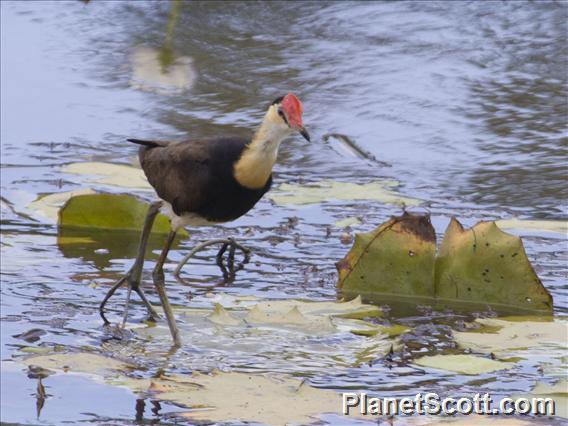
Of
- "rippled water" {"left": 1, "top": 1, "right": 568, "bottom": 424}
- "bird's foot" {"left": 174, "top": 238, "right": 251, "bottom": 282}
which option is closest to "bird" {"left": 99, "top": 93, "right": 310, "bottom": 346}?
"rippled water" {"left": 1, "top": 1, "right": 568, "bottom": 424}

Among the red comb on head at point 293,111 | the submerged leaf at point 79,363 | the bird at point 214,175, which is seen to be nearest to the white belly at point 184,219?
the bird at point 214,175

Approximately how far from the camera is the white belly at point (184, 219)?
5.72m

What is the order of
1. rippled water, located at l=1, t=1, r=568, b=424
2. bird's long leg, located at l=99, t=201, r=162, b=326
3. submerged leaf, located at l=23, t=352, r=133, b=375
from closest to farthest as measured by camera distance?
1. submerged leaf, located at l=23, t=352, r=133, b=375
2. bird's long leg, located at l=99, t=201, r=162, b=326
3. rippled water, located at l=1, t=1, r=568, b=424

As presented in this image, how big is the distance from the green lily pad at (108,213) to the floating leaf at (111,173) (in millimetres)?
419

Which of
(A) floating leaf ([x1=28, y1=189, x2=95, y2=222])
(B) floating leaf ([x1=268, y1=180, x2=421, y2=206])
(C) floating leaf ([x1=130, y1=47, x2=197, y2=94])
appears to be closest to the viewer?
(A) floating leaf ([x1=28, y1=189, x2=95, y2=222])

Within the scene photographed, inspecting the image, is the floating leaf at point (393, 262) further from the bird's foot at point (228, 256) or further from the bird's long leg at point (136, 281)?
the bird's long leg at point (136, 281)

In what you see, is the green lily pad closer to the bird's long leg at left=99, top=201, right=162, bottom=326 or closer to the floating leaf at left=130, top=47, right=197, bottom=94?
the bird's long leg at left=99, top=201, right=162, bottom=326

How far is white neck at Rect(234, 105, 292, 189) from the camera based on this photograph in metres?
5.39

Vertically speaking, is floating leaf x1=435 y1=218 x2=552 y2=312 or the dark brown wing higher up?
the dark brown wing

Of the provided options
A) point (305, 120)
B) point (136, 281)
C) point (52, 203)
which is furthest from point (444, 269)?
point (305, 120)

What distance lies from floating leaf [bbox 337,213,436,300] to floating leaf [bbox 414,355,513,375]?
2.87 feet

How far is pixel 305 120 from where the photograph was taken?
8.67 meters

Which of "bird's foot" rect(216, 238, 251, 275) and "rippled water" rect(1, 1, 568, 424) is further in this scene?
"bird's foot" rect(216, 238, 251, 275)

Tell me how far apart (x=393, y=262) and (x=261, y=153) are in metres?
0.94
